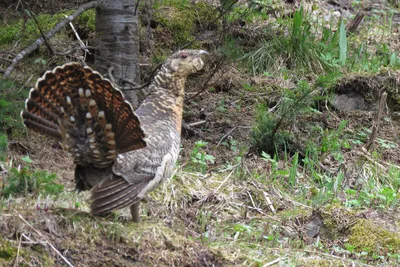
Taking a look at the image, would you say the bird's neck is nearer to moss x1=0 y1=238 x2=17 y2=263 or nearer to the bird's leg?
the bird's leg

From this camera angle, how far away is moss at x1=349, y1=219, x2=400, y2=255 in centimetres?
571

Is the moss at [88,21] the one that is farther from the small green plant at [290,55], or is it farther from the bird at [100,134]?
the bird at [100,134]

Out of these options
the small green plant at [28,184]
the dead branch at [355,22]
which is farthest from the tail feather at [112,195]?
the dead branch at [355,22]

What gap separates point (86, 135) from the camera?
445 cm

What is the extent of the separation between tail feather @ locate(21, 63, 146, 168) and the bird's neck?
2.21 feet

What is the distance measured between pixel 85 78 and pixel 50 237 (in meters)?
1.04

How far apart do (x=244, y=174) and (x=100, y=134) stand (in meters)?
2.79

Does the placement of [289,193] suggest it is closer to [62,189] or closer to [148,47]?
[62,189]

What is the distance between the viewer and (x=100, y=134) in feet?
14.5

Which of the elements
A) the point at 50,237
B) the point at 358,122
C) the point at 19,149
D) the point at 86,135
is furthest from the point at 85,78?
the point at 358,122

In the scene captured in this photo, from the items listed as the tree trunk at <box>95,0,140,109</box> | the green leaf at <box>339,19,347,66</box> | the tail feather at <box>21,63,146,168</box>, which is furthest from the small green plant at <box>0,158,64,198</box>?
the green leaf at <box>339,19,347,66</box>

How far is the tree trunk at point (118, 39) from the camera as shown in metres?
7.25

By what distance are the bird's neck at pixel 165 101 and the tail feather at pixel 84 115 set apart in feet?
2.21

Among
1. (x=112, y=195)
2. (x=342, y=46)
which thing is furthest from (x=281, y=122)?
(x=112, y=195)
